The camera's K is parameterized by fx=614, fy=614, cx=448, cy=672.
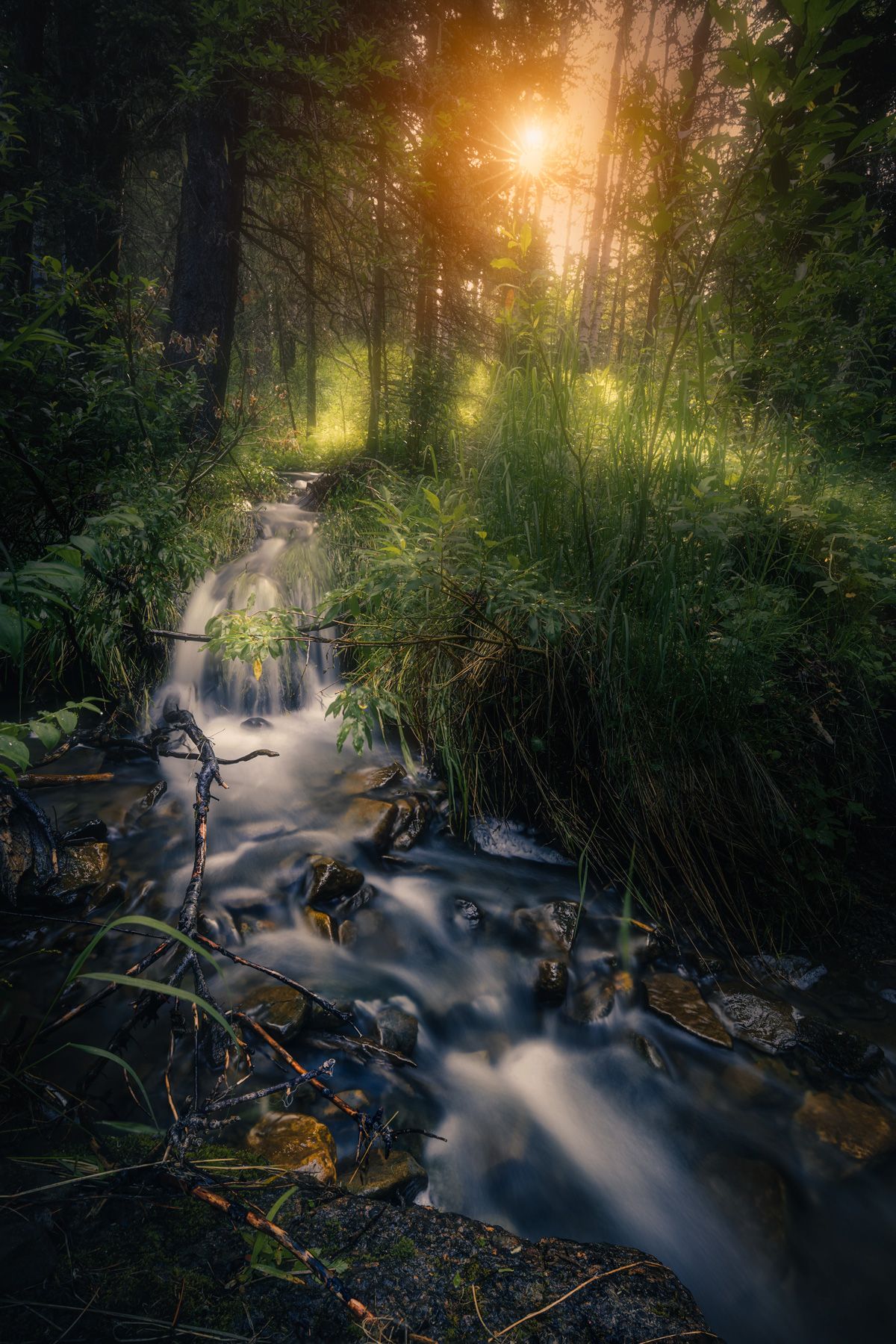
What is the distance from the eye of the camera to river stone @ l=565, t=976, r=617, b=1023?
98.0 inches

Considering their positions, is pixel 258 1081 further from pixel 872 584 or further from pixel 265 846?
pixel 872 584

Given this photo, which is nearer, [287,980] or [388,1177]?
[388,1177]

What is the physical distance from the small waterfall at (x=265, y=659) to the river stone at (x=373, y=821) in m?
1.13

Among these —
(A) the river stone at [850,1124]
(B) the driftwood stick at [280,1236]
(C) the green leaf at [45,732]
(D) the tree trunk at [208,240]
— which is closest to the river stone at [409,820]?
(A) the river stone at [850,1124]

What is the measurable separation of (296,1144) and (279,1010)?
1.62 ft

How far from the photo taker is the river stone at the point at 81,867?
2504mm

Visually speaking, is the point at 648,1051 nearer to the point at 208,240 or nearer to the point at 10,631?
the point at 10,631

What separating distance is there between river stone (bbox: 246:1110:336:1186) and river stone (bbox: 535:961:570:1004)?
3.41 feet

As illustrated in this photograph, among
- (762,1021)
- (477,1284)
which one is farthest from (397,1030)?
(762,1021)

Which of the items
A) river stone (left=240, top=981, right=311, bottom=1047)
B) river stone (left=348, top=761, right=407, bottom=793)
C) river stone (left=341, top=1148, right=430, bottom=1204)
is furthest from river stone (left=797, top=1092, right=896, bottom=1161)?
river stone (left=348, top=761, right=407, bottom=793)

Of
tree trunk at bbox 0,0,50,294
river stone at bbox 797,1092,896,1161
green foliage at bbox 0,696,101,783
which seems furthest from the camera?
tree trunk at bbox 0,0,50,294

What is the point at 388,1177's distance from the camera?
167cm

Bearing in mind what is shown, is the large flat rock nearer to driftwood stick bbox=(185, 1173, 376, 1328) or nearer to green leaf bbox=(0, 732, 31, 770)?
driftwood stick bbox=(185, 1173, 376, 1328)

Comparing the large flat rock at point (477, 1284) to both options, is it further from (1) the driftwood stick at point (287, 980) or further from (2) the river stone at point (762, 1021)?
(2) the river stone at point (762, 1021)
